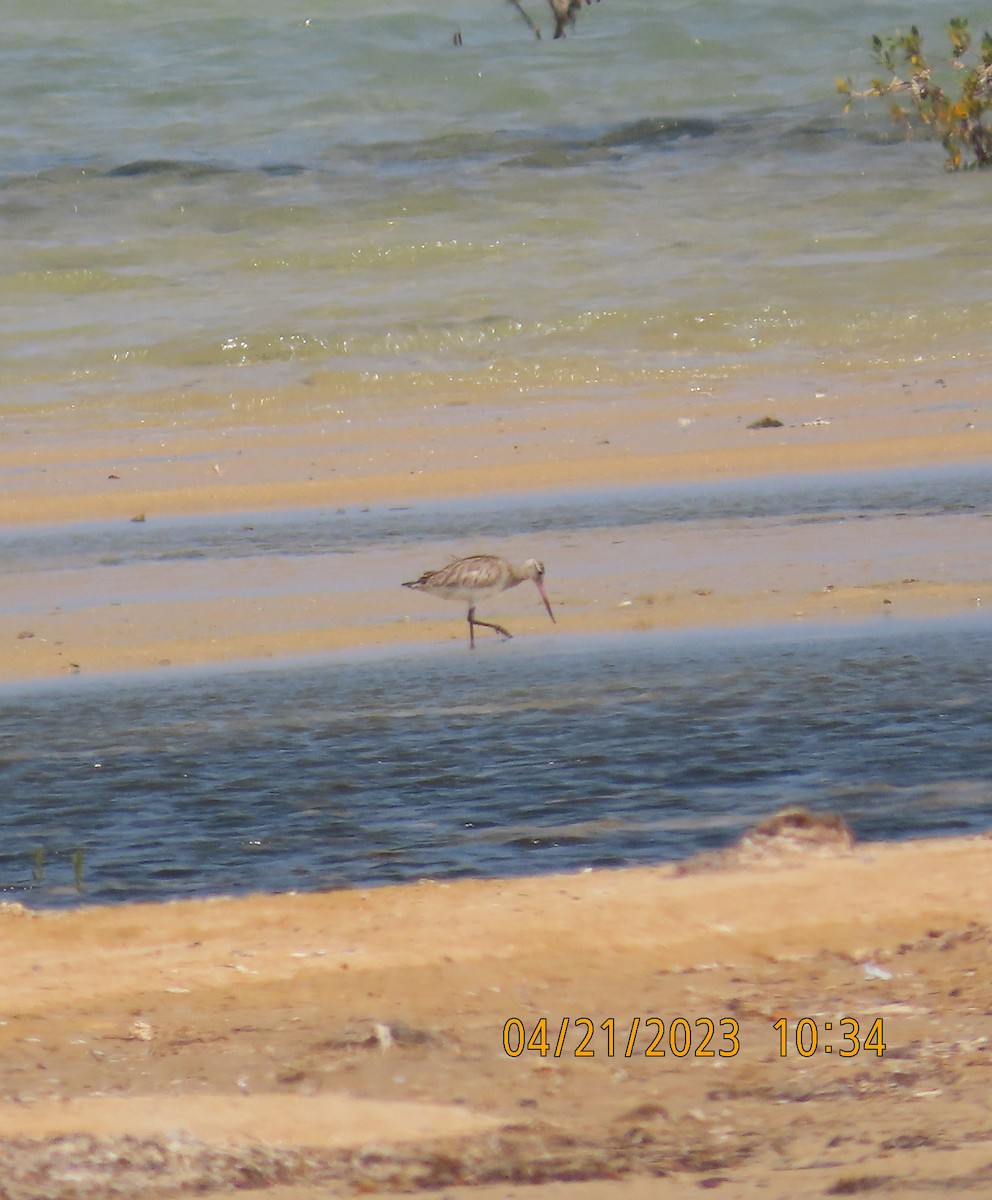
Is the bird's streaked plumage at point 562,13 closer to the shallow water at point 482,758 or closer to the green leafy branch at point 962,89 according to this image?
the green leafy branch at point 962,89

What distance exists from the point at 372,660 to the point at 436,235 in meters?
18.3

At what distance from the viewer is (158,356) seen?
1928cm

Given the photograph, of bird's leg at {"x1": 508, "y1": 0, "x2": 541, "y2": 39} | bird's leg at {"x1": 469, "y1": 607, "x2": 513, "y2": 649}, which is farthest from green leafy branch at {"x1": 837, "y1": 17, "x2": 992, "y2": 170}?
bird's leg at {"x1": 508, "y1": 0, "x2": 541, "y2": 39}

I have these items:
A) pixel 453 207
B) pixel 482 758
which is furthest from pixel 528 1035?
pixel 453 207

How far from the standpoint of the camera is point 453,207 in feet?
92.1

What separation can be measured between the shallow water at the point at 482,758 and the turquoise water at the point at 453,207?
8.44 meters

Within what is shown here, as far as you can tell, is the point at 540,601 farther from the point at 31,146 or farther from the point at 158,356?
the point at 31,146

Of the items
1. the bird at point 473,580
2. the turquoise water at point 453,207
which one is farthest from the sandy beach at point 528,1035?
the turquoise water at point 453,207

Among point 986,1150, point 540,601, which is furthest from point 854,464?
point 986,1150

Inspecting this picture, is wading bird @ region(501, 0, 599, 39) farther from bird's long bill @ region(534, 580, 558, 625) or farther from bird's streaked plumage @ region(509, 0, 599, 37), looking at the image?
bird's long bill @ region(534, 580, 558, 625)

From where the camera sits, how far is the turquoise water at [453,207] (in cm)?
1845
